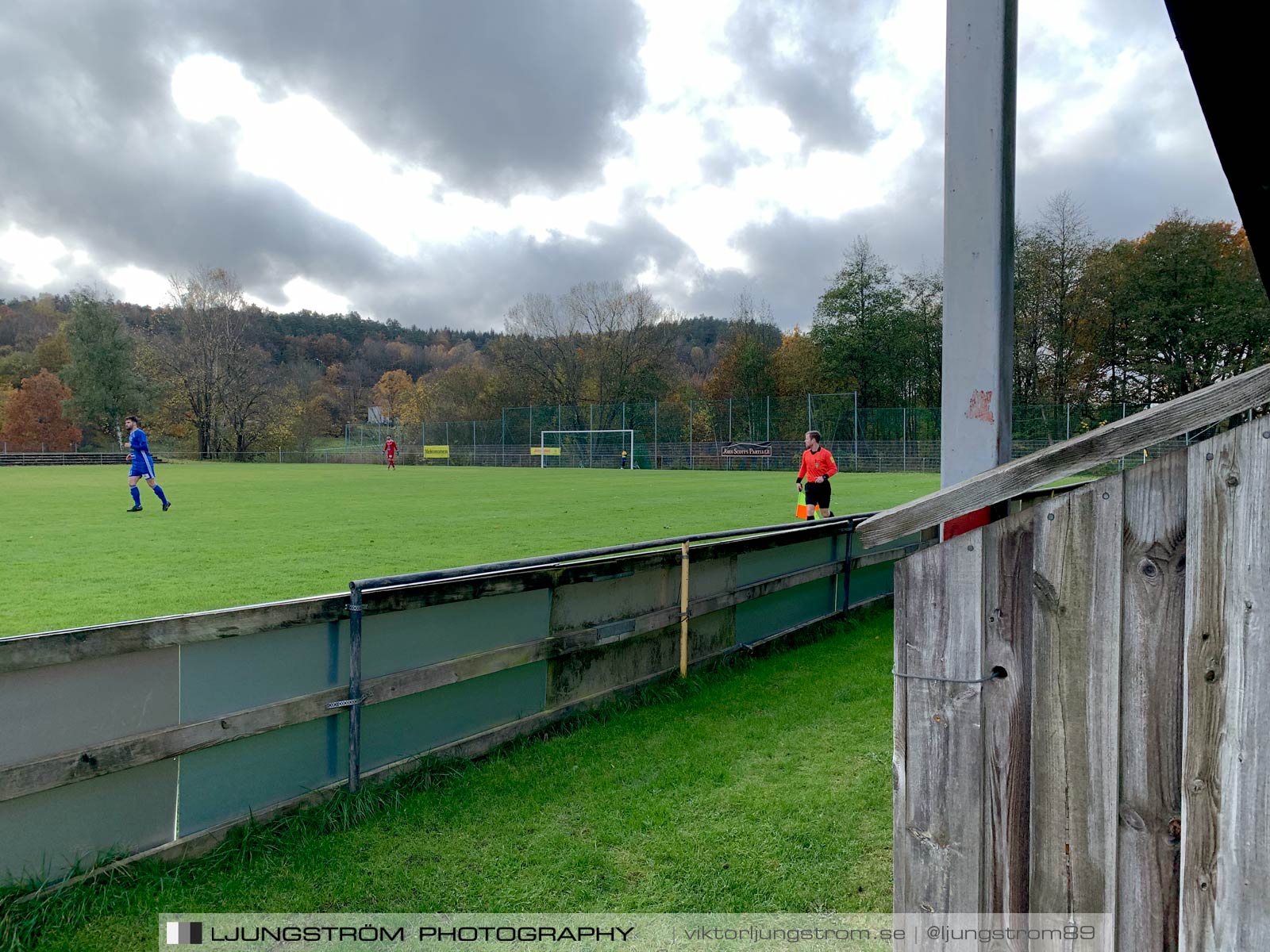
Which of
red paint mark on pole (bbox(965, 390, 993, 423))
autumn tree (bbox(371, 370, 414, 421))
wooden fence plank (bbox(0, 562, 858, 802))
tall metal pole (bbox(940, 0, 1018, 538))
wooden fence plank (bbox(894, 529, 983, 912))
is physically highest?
autumn tree (bbox(371, 370, 414, 421))

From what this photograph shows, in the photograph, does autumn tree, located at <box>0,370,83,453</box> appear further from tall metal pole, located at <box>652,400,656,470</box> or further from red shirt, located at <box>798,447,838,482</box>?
red shirt, located at <box>798,447,838,482</box>

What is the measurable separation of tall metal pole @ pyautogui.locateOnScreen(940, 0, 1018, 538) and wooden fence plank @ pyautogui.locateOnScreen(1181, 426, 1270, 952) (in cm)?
100

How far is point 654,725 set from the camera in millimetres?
4957

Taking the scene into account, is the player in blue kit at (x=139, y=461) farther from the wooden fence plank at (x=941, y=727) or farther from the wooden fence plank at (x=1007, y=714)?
the wooden fence plank at (x=1007, y=714)

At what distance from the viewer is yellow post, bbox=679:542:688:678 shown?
565cm

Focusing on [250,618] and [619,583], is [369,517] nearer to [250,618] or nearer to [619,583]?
[619,583]

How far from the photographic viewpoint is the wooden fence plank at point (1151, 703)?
162 cm

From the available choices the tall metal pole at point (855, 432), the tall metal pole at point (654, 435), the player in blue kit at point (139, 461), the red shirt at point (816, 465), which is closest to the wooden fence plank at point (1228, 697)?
the red shirt at point (816, 465)

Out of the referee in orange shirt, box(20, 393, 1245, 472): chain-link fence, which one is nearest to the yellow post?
the referee in orange shirt

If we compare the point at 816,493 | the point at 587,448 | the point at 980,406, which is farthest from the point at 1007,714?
the point at 587,448

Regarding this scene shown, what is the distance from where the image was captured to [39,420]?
6844 centimetres

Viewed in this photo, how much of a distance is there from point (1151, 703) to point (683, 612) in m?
4.09

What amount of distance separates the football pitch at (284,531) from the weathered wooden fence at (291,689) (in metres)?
3.54

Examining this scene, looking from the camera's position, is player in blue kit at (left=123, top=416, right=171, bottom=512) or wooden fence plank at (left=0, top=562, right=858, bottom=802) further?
player in blue kit at (left=123, top=416, right=171, bottom=512)
